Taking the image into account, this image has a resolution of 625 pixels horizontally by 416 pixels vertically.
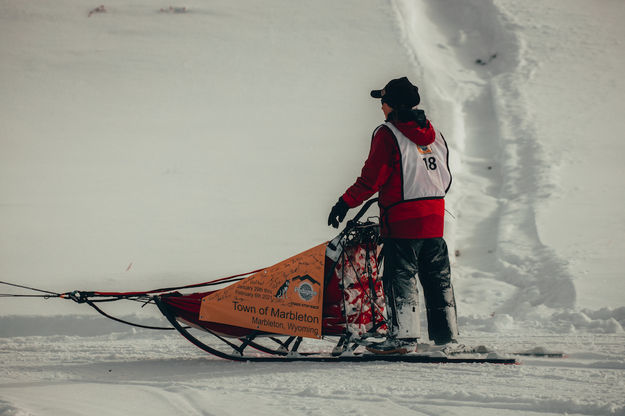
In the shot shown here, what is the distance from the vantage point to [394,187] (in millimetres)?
4023

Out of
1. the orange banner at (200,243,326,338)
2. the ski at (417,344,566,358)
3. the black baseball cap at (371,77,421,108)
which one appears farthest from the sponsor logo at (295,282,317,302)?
the black baseball cap at (371,77,421,108)

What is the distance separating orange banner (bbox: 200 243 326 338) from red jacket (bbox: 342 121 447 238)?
41cm

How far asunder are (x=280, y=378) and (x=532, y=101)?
10.3m

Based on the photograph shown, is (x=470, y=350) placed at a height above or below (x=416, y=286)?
below

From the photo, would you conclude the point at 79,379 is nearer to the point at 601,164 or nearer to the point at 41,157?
the point at 41,157

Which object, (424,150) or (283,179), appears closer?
(424,150)

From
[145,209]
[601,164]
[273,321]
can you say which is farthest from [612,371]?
[601,164]

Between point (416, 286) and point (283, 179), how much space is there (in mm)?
5474

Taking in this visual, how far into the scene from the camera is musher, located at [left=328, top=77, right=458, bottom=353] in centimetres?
399

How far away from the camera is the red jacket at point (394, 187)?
13.1ft

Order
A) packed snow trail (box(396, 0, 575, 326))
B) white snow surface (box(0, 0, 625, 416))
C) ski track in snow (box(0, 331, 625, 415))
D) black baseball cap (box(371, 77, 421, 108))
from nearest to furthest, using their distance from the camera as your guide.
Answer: ski track in snow (box(0, 331, 625, 415)), white snow surface (box(0, 0, 625, 416)), black baseball cap (box(371, 77, 421, 108)), packed snow trail (box(396, 0, 575, 326))

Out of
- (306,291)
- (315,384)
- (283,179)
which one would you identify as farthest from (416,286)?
(283,179)

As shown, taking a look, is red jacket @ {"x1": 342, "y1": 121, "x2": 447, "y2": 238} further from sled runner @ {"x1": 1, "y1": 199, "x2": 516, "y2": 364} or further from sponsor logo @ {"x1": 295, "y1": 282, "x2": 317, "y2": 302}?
sponsor logo @ {"x1": 295, "y1": 282, "x2": 317, "y2": 302}

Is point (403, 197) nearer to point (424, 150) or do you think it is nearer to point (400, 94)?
point (424, 150)
